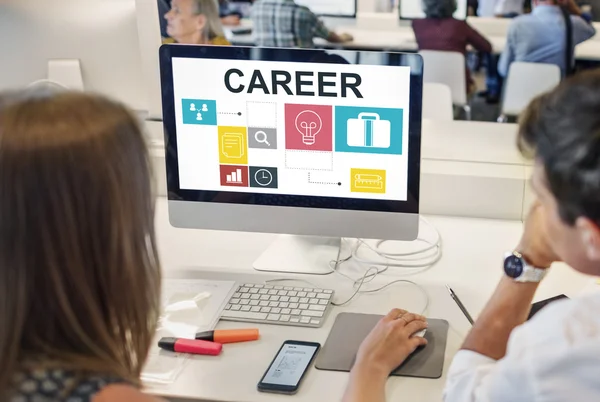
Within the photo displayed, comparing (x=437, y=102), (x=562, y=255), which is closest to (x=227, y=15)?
(x=437, y=102)

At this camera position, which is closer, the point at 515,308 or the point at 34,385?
the point at 34,385

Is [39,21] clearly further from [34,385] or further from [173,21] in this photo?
[34,385]

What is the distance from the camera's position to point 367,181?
1.54m

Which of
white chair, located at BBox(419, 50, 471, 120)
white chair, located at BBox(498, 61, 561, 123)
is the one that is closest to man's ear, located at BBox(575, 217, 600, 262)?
white chair, located at BBox(498, 61, 561, 123)

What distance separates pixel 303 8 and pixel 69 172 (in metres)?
3.27

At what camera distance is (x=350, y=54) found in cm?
148

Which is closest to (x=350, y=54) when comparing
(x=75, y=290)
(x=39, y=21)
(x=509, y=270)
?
(x=509, y=270)

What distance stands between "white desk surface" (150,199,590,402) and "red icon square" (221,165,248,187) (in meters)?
0.18

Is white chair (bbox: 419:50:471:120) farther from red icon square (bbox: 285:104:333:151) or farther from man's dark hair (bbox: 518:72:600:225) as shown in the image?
man's dark hair (bbox: 518:72:600:225)

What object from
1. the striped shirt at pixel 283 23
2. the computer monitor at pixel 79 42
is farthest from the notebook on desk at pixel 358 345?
the striped shirt at pixel 283 23

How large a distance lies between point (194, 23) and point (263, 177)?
1.46 meters

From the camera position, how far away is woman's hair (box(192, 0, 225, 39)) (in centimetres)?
300

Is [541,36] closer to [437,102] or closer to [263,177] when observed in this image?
[437,102]

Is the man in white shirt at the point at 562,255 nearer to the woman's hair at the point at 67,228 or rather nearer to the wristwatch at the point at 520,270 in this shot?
the wristwatch at the point at 520,270
